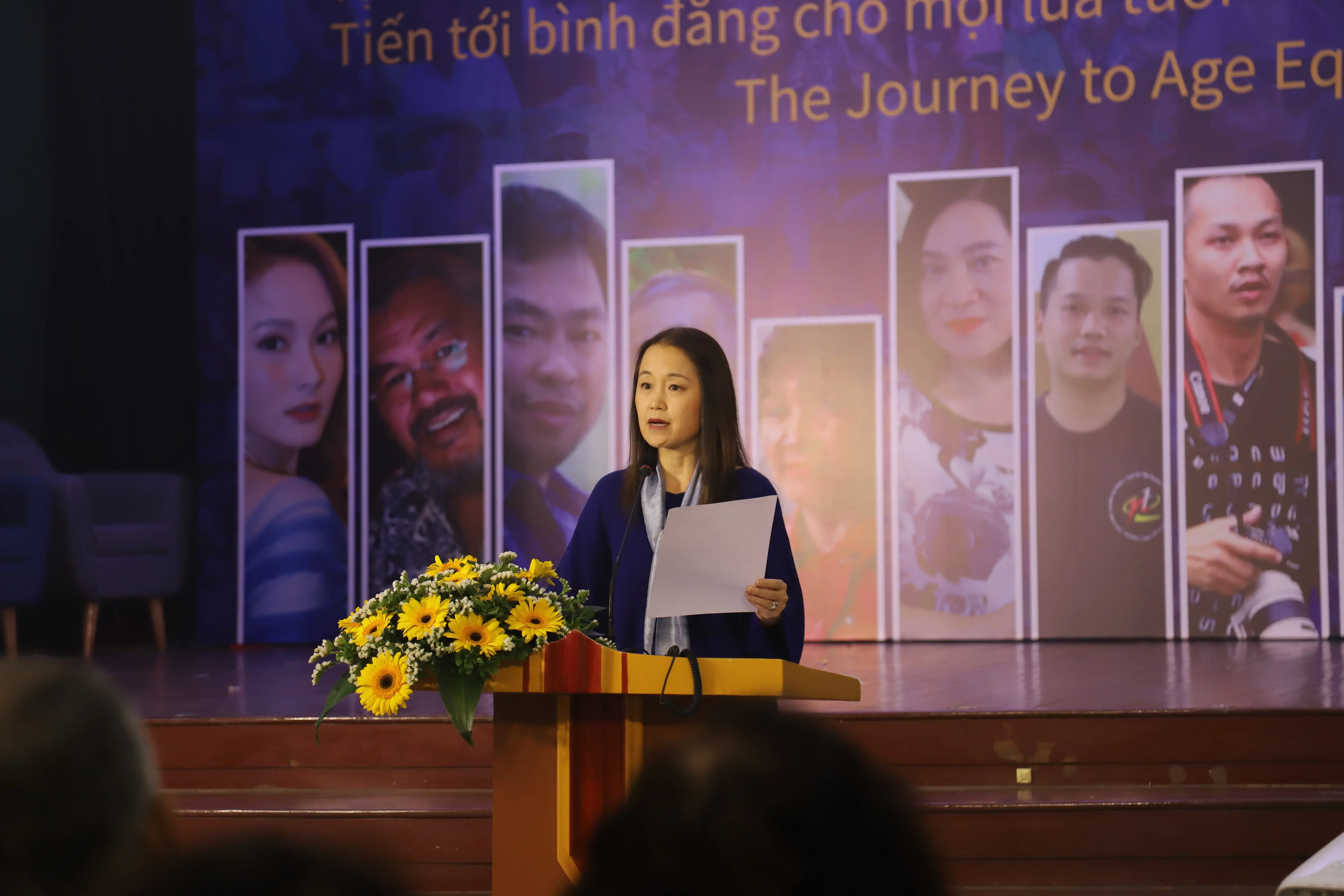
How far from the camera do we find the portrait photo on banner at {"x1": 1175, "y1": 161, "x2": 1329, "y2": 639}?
5.57 metres

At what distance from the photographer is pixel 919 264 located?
5.86 meters

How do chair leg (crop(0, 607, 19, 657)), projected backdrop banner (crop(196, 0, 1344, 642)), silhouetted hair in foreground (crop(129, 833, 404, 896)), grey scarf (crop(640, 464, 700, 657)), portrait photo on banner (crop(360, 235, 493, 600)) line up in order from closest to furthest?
1. silhouetted hair in foreground (crop(129, 833, 404, 896))
2. grey scarf (crop(640, 464, 700, 657))
3. chair leg (crop(0, 607, 19, 657))
4. projected backdrop banner (crop(196, 0, 1344, 642))
5. portrait photo on banner (crop(360, 235, 493, 600))

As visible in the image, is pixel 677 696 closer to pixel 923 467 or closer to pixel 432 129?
pixel 923 467

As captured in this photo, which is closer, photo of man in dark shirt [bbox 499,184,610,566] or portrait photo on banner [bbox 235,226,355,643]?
photo of man in dark shirt [bbox 499,184,610,566]

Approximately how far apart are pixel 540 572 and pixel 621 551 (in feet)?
0.75

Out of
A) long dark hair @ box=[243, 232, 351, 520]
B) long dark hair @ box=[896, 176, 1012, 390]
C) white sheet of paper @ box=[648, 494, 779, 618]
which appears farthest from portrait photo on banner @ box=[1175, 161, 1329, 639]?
white sheet of paper @ box=[648, 494, 779, 618]

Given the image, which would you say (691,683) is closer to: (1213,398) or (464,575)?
(464,575)

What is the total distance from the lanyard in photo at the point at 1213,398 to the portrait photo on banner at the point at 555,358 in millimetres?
2677

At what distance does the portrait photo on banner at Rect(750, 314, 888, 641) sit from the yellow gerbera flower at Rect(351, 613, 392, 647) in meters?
4.19

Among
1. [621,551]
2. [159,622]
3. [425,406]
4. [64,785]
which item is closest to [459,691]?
[621,551]

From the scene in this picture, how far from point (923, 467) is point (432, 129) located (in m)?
2.94

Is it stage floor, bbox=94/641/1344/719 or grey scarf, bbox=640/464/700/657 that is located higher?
grey scarf, bbox=640/464/700/657

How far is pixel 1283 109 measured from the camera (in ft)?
18.5

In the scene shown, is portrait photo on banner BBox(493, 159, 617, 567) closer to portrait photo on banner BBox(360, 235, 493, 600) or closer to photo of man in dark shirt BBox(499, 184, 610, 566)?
photo of man in dark shirt BBox(499, 184, 610, 566)
